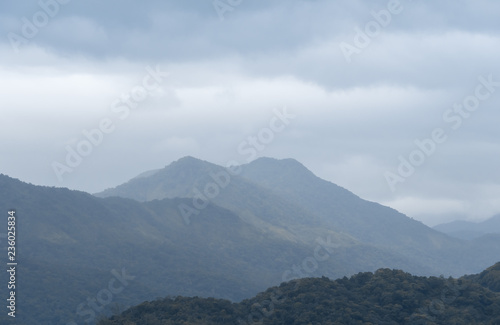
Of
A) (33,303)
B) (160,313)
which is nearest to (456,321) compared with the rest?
(160,313)

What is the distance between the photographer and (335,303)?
104688 mm

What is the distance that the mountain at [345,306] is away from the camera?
10044cm

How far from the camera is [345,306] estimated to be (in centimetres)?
10388

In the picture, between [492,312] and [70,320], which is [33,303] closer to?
[70,320]

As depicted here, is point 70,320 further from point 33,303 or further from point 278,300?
point 278,300

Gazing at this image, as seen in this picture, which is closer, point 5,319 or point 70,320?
point 5,319

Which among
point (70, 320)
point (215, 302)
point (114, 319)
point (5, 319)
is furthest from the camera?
point (70, 320)

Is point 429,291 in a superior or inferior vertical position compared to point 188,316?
superior

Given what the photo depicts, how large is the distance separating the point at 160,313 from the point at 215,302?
903cm

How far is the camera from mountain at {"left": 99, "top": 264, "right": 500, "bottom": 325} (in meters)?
100

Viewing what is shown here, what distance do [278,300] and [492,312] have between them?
103ft

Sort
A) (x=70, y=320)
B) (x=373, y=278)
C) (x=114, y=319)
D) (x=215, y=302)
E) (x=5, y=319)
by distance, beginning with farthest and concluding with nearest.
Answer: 1. (x=70, y=320)
2. (x=5, y=319)
3. (x=373, y=278)
4. (x=215, y=302)
5. (x=114, y=319)

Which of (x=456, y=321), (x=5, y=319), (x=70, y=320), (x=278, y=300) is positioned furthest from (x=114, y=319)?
(x=70, y=320)

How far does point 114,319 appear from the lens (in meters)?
99.2
